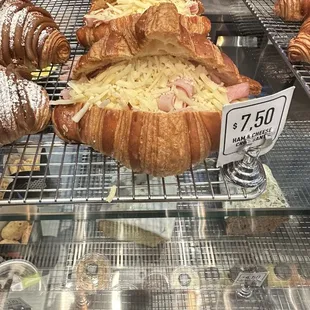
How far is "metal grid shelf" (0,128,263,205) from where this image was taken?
872mm

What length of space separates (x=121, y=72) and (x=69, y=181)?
0.97ft

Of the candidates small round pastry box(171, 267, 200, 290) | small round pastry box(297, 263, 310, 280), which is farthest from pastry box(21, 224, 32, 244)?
small round pastry box(297, 263, 310, 280)

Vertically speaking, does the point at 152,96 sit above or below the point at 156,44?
below

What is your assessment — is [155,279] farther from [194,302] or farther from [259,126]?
[259,126]

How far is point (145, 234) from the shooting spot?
1.13m

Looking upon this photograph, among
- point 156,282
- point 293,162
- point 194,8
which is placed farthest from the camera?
point 194,8

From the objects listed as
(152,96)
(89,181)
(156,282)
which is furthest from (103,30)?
(156,282)

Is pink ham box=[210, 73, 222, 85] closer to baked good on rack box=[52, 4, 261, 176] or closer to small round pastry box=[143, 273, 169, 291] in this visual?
baked good on rack box=[52, 4, 261, 176]

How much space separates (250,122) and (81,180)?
43 centimetres

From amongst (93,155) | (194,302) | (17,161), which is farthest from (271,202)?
(17,161)

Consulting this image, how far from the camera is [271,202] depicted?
100cm

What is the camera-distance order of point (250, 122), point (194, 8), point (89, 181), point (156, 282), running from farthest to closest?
point (194, 8) → point (156, 282) → point (89, 181) → point (250, 122)

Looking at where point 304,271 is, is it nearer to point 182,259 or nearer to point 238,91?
point 182,259

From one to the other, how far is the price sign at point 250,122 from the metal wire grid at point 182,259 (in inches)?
9.2
